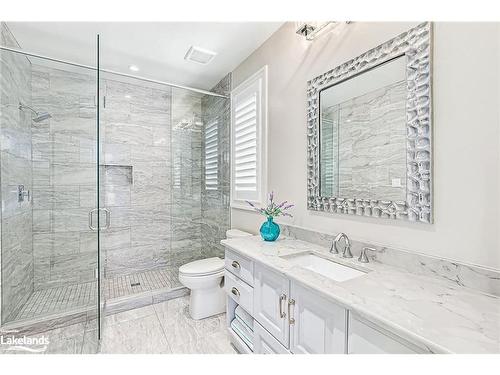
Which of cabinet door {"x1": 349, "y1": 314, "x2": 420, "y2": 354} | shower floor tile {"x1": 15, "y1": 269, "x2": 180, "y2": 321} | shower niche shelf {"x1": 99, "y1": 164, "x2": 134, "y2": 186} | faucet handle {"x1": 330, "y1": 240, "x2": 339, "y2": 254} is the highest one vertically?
shower niche shelf {"x1": 99, "y1": 164, "x2": 134, "y2": 186}

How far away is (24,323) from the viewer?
1.78m

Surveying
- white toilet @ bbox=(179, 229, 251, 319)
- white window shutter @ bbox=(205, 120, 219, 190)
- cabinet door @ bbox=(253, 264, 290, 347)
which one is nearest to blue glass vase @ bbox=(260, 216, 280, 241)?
cabinet door @ bbox=(253, 264, 290, 347)

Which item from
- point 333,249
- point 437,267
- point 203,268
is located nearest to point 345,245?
point 333,249

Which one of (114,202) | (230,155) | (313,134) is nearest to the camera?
(313,134)

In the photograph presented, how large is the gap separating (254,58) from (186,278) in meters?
2.22

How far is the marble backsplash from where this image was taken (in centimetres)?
93

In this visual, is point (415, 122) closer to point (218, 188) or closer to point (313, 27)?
point (313, 27)

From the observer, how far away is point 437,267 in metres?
1.08

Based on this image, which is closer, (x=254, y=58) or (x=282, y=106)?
(x=282, y=106)

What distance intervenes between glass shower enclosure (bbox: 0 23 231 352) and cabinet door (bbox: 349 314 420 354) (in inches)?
72.2

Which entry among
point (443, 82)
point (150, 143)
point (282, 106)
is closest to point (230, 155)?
point (282, 106)

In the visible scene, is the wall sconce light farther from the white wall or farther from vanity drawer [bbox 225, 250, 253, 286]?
vanity drawer [bbox 225, 250, 253, 286]

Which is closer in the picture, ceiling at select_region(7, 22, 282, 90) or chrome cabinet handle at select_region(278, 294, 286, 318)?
chrome cabinet handle at select_region(278, 294, 286, 318)
